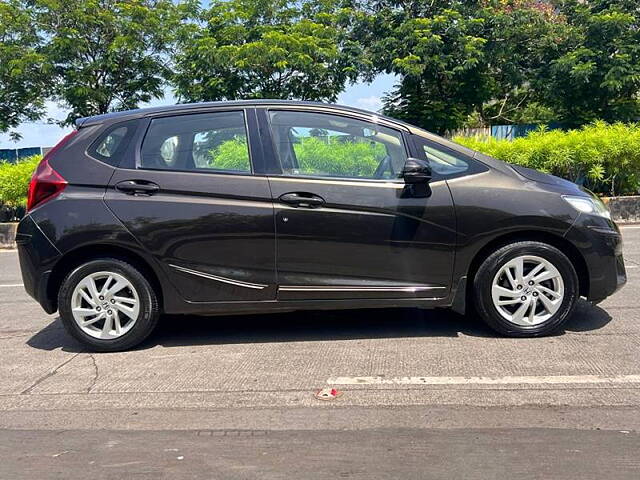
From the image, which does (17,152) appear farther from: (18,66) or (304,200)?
(304,200)

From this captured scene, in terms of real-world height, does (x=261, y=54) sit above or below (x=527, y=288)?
above

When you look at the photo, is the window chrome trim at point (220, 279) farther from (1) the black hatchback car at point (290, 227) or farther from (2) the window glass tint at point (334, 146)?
(2) the window glass tint at point (334, 146)

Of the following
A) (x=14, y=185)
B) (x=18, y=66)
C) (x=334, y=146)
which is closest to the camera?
(x=334, y=146)

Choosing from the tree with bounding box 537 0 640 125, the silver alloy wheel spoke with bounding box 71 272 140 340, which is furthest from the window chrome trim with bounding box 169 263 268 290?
the tree with bounding box 537 0 640 125

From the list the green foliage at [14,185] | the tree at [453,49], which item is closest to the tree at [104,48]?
the tree at [453,49]

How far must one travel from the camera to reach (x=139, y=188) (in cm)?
458

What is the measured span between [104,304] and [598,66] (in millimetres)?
16823

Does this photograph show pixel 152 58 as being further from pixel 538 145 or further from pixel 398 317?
pixel 398 317

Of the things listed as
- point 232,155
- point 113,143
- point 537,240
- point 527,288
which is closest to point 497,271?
point 527,288

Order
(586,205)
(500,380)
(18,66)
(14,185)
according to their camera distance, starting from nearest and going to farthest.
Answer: (500,380)
(586,205)
(14,185)
(18,66)

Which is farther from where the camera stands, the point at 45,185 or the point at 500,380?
the point at 45,185

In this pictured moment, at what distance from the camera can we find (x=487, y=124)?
899 inches

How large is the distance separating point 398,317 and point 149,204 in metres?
2.35

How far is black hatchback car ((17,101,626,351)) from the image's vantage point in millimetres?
4535
